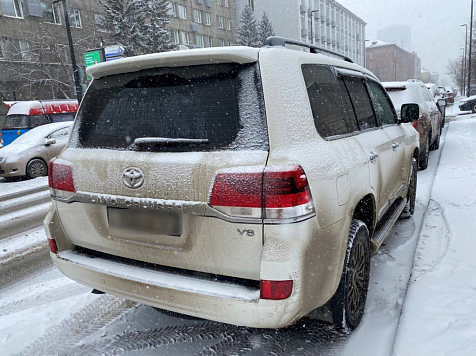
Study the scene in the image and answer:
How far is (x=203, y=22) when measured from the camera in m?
46.8

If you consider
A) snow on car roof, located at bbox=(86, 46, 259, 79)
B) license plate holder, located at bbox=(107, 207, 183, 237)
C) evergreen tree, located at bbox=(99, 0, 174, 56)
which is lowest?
license plate holder, located at bbox=(107, 207, 183, 237)

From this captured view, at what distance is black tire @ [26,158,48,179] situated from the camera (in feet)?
33.6

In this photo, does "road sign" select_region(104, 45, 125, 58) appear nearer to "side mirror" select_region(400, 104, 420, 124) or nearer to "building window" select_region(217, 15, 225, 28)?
"side mirror" select_region(400, 104, 420, 124)

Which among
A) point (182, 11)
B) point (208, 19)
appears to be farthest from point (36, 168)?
point (208, 19)

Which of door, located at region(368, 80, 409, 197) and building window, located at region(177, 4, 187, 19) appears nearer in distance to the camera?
door, located at region(368, 80, 409, 197)

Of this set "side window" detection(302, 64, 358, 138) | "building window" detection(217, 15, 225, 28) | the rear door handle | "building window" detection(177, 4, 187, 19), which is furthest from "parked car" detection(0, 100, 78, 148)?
"building window" detection(217, 15, 225, 28)

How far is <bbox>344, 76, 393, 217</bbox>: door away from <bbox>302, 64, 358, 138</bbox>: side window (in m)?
0.16

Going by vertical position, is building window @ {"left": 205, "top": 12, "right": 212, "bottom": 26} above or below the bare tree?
above

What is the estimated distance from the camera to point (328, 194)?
2.07 m

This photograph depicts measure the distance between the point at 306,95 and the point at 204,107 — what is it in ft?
2.01

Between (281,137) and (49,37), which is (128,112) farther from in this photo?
(49,37)

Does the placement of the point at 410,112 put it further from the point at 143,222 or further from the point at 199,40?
the point at 199,40

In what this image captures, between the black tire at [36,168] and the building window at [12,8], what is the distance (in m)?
25.3

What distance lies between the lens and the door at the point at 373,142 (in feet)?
9.40
